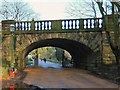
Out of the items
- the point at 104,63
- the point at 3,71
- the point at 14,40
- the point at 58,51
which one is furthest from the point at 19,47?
the point at 58,51

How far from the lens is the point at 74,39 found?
2530 centimetres

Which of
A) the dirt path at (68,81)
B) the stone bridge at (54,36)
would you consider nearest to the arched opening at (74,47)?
the stone bridge at (54,36)

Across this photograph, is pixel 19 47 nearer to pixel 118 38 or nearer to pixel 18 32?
pixel 18 32

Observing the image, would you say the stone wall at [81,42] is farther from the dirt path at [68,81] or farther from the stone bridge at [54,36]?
the dirt path at [68,81]

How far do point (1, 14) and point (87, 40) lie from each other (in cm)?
1866

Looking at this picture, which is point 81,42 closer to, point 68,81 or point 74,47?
point 74,47

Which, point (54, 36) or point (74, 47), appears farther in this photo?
point (74, 47)

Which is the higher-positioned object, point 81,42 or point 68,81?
point 81,42

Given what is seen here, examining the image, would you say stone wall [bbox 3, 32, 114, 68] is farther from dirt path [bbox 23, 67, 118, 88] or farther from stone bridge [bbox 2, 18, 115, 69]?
dirt path [bbox 23, 67, 118, 88]

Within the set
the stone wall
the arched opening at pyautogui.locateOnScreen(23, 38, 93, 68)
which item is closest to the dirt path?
the stone wall

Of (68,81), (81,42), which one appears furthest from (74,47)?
(68,81)

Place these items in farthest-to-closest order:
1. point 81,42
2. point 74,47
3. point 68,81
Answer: point 74,47, point 81,42, point 68,81

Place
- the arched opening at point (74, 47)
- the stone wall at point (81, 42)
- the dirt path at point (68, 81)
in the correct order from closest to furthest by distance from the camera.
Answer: the dirt path at point (68, 81) < the stone wall at point (81, 42) < the arched opening at point (74, 47)

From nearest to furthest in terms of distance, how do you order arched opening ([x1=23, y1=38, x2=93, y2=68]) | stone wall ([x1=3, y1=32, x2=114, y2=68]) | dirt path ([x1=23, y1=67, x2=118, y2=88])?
dirt path ([x1=23, y1=67, x2=118, y2=88]) < stone wall ([x1=3, y1=32, x2=114, y2=68]) < arched opening ([x1=23, y1=38, x2=93, y2=68])
